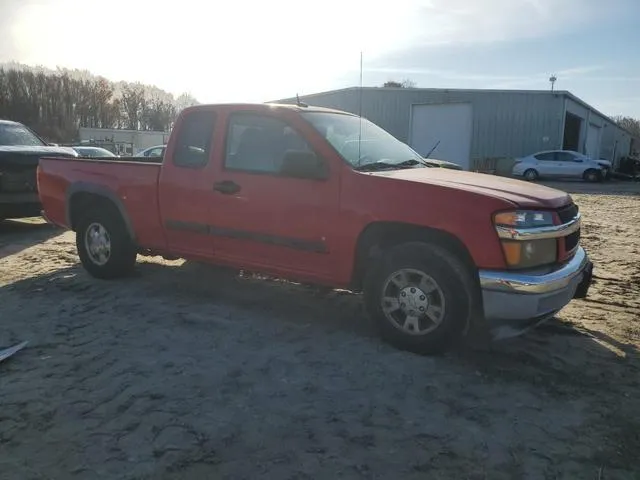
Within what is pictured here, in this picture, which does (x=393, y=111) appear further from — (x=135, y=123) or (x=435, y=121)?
(x=135, y=123)

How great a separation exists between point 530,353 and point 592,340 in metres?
0.65

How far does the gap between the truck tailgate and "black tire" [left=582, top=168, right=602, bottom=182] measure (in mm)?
24835

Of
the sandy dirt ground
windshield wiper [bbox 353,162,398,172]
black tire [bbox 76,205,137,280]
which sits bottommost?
the sandy dirt ground

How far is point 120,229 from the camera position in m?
5.65

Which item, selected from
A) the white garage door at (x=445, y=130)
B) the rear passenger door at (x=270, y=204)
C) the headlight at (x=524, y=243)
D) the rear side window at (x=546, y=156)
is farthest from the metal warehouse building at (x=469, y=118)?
the headlight at (x=524, y=243)

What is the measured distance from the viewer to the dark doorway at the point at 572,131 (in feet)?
110

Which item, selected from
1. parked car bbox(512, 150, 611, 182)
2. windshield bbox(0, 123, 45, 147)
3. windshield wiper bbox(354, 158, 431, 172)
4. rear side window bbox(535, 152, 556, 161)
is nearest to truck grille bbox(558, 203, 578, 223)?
windshield wiper bbox(354, 158, 431, 172)

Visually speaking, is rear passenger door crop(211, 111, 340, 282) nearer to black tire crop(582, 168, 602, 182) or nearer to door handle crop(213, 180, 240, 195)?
door handle crop(213, 180, 240, 195)

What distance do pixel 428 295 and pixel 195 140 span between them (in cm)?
271

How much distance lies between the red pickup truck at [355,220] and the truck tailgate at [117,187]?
0.06 ft

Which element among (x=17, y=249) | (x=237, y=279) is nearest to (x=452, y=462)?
(x=237, y=279)

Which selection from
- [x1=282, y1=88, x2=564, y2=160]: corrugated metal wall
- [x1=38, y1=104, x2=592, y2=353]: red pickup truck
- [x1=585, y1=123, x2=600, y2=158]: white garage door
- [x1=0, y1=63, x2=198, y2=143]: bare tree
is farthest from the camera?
[x1=0, y1=63, x2=198, y2=143]: bare tree

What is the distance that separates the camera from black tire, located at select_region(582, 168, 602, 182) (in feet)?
82.7

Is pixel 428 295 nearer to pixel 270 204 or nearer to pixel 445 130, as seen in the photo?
pixel 270 204
